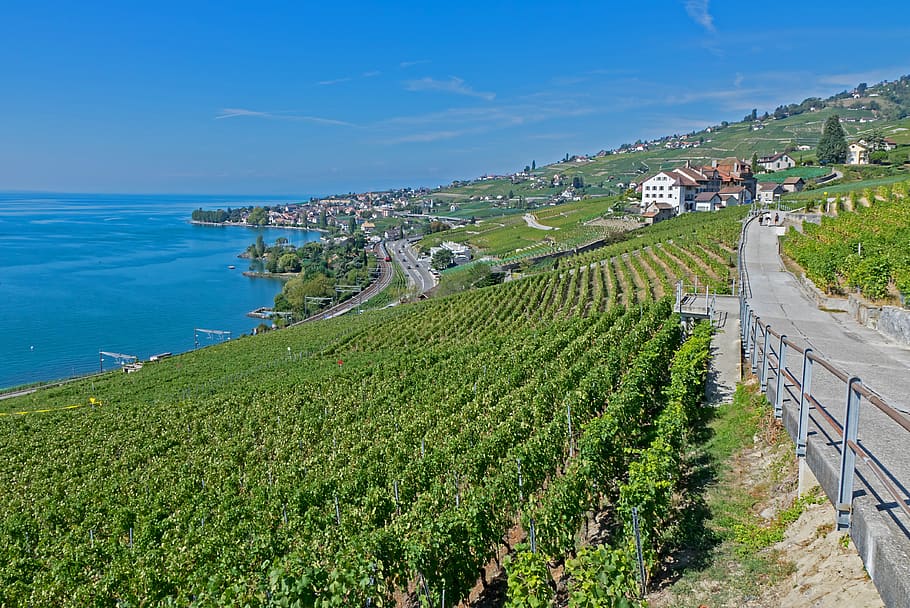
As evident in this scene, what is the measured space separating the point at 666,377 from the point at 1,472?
25.3m

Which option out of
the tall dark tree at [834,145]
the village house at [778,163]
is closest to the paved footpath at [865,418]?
the tall dark tree at [834,145]

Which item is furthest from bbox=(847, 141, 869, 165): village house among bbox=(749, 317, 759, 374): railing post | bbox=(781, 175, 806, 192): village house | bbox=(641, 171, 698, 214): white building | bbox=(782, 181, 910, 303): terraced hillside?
bbox=(749, 317, 759, 374): railing post

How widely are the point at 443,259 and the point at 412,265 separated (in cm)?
1755

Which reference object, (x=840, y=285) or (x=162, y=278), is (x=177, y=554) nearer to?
(x=840, y=285)

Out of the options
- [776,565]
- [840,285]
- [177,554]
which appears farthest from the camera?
[840,285]

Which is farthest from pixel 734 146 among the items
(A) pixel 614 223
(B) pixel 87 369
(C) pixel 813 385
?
(C) pixel 813 385

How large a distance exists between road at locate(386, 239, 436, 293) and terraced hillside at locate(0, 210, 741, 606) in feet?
193

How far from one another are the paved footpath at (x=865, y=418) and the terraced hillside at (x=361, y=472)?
7.00 feet

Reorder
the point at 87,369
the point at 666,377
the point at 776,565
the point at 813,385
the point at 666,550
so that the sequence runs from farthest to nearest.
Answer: the point at 87,369
the point at 666,377
the point at 813,385
the point at 666,550
the point at 776,565

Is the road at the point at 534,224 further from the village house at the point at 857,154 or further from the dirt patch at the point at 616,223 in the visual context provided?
the village house at the point at 857,154

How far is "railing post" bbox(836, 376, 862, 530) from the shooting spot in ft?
18.3

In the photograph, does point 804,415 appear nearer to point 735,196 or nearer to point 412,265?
point 735,196

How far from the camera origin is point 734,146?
197 metres

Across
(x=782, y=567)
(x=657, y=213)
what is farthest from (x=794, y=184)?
(x=782, y=567)
